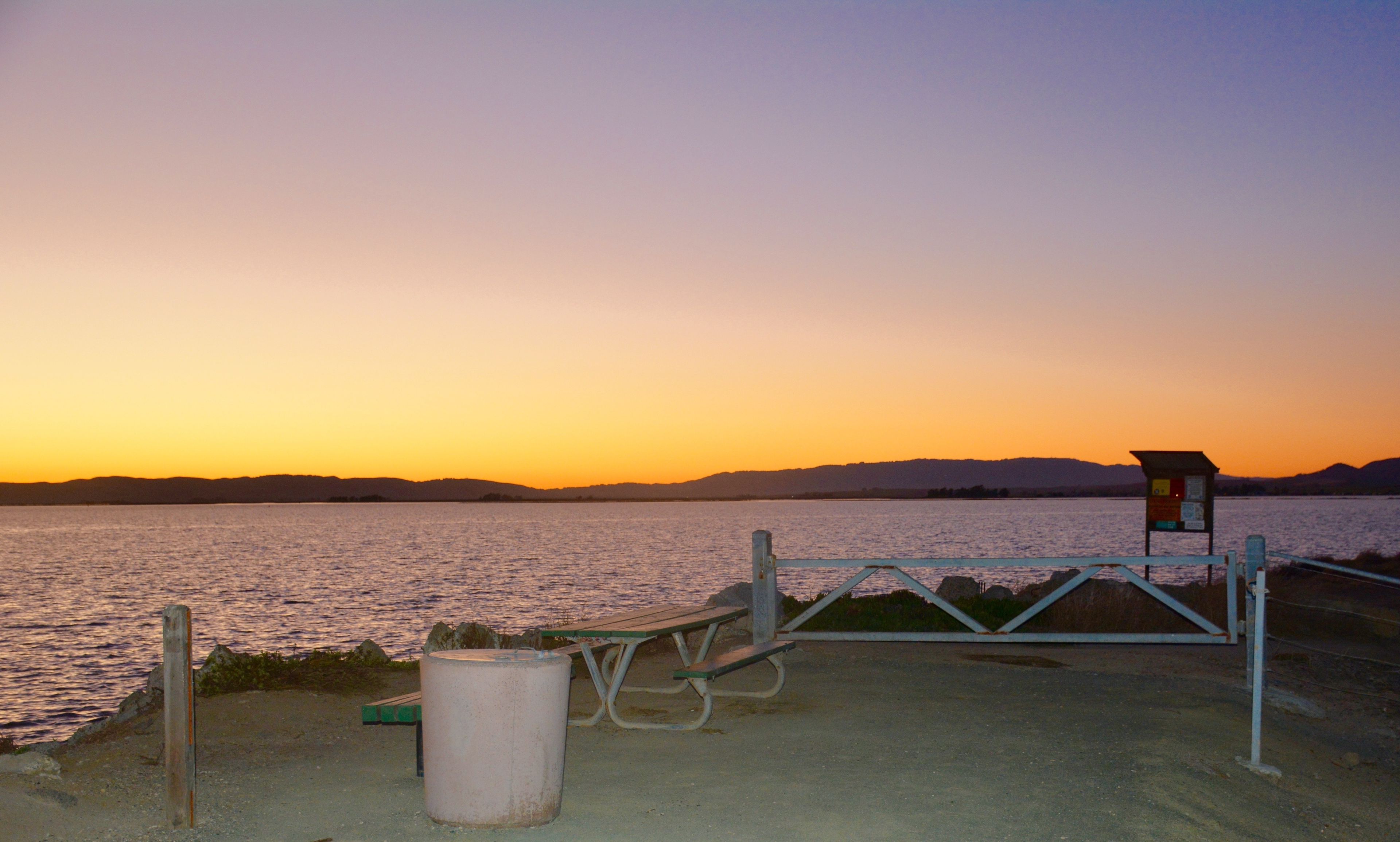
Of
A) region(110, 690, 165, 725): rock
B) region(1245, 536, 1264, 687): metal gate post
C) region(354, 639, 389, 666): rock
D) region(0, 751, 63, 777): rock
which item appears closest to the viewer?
region(0, 751, 63, 777): rock

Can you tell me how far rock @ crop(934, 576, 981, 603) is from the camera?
74.6 ft

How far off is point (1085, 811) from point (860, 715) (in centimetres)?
282

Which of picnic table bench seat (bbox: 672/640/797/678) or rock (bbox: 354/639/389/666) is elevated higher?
picnic table bench seat (bbox: 672/640/797/678)

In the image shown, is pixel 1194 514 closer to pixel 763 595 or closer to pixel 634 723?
pixel 763 595

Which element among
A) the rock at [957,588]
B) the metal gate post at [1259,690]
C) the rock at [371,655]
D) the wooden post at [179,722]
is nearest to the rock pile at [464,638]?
the rock at [371,655]

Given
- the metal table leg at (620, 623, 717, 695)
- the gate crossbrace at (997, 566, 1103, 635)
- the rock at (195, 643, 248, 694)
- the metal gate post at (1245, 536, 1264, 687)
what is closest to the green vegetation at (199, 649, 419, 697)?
the rock at (195, 643, 248, 694)

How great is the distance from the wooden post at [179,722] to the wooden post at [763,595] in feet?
21.2

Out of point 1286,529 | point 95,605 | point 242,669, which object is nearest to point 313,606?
point 95,605

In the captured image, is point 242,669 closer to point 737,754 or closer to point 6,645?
point 737,754

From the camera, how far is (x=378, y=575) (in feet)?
165

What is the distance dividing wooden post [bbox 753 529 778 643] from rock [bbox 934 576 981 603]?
459 inches

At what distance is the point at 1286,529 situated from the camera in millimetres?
89875

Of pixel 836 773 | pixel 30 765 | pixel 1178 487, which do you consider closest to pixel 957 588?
pixel 1178 487

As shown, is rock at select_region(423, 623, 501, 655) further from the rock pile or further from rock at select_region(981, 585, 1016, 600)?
rock at select_region(981, 585, 1016, 600)
